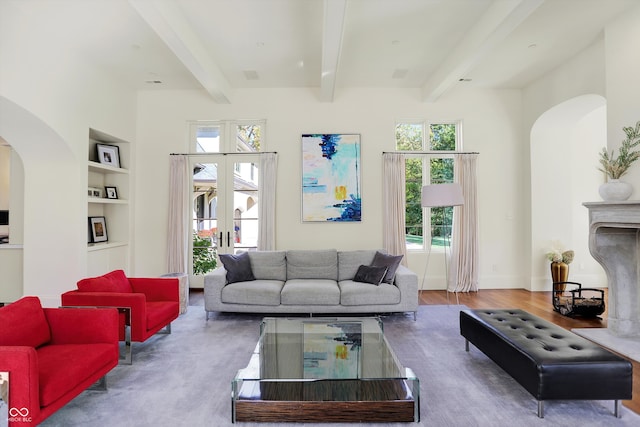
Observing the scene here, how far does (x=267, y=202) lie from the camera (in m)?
5.79

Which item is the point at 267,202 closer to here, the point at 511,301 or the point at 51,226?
the point at 51,226

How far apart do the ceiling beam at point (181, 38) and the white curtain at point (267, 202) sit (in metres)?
1.31

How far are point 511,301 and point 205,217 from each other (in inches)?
197

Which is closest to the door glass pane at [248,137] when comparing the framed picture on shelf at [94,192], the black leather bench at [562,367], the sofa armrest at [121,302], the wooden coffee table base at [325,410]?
the framed picture on shelf at [94,192]

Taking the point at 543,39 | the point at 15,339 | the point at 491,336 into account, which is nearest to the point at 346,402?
the point at 491,336

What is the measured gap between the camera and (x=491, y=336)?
8.93ft

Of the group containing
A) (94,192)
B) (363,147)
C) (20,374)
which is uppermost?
(363,147)

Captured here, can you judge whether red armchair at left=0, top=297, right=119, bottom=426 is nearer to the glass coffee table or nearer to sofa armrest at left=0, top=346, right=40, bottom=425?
sofa armrest at left=0, top=346, right=40, bottom=425

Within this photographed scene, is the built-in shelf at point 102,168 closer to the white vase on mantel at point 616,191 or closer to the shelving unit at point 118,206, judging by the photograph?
the shelving unit at point 118,206

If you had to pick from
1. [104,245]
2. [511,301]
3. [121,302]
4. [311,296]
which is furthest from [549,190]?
[104,245]

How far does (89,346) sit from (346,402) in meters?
1.78

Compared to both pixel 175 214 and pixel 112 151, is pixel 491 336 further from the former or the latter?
pixel 112 151

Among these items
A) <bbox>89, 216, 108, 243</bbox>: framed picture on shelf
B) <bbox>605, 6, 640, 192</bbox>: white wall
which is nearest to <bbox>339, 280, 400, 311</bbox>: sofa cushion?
<bbox>605, 6, 640, 192</bbox>: white wall

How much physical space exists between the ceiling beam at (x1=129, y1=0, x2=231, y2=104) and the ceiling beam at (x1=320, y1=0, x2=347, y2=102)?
4.97 ft
